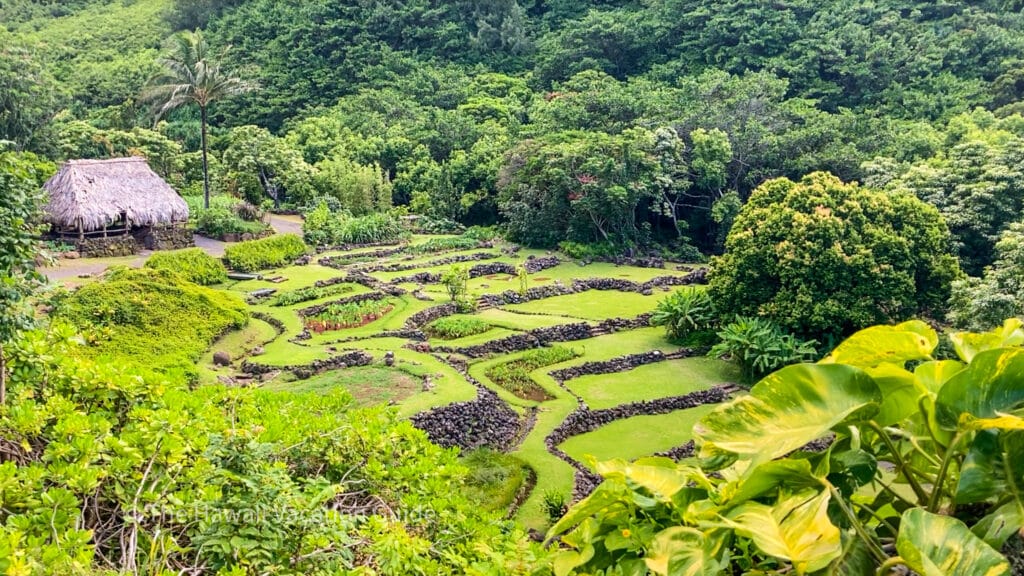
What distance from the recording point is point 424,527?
404cm

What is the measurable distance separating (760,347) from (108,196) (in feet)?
70.5

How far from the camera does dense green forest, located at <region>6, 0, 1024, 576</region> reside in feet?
7.22

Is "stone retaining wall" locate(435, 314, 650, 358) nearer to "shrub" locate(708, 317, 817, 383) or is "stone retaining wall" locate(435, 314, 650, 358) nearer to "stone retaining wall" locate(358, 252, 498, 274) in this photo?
"shrub" locate(708, 317, 817, 383)

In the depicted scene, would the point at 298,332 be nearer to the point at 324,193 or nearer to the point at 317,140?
the point at 324,193

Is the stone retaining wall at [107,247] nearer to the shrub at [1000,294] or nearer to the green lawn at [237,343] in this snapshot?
the green lawn at [237,343]

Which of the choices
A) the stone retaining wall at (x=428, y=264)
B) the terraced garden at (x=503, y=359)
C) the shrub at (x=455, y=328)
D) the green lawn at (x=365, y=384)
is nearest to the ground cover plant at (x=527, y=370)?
the terraced garden at (x=503, y=359)

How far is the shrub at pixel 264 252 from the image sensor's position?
80.6 feet

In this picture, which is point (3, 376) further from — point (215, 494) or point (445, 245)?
point (445, 245)

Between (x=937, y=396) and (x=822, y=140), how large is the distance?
30504 millimetres

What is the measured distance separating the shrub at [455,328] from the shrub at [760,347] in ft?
19.0

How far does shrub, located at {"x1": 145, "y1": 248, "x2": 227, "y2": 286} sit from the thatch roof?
12.1ft

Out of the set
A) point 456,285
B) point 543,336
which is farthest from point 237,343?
point 543,336

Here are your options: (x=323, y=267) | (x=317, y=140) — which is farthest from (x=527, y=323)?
(x=317, y=140)

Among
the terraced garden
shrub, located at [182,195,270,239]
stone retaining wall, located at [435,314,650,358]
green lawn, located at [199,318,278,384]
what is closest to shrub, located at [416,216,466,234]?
shrub, located at [182,195,270,239]
